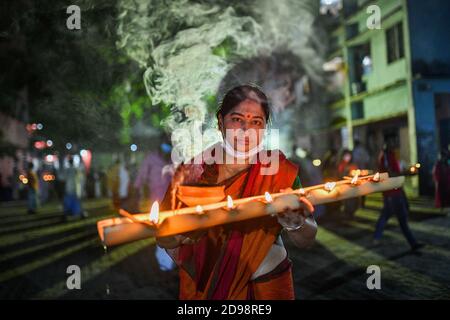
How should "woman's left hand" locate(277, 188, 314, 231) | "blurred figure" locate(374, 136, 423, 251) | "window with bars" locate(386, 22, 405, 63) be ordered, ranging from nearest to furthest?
"woman's left hand" locate(277, 188, 314, 231) → "blurred figure" locate(374, 136, 423, 251) → "window with bars" locate(386, 22, 405, 63)

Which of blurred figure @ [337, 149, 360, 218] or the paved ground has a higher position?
blurred figure @ [337, 149, 360, 218]

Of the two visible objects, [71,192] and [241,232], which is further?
[71,192]

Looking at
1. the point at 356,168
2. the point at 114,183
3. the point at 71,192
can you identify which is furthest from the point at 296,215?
the point at 71,192

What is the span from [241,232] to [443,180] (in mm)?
10831

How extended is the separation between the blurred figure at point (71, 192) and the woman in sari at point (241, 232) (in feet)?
39.6

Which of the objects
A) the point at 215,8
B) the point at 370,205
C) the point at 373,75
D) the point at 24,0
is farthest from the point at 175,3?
the point at 373,75

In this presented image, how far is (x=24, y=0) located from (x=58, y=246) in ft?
17.6

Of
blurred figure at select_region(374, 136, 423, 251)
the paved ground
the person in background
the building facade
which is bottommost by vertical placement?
the paved ground

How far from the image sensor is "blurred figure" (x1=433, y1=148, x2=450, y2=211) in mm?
10945

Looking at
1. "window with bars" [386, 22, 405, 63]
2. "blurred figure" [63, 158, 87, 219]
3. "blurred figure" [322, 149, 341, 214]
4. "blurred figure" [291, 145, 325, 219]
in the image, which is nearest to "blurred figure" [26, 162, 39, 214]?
"blurred figure" [63, 158, 87, 219]

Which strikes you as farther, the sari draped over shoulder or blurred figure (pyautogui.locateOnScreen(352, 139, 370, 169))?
blurred figure (pyautogui.locateOnScreen(352, 139, 370, 169))

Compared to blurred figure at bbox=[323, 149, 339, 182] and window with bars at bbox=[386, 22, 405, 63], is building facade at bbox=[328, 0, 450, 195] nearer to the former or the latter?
window with bars at bbox=[386, 22, 405, 63]

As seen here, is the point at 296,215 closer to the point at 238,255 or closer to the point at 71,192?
the point at 238,255

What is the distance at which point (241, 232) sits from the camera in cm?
209
